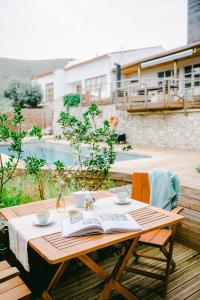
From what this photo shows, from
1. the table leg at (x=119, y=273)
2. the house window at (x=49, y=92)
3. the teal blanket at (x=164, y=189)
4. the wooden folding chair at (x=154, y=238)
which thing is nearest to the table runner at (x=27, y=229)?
the table leg at (x=119, y=273)

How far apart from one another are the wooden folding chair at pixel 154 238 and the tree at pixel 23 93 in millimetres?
20156

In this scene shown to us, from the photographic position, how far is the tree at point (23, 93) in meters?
22.5

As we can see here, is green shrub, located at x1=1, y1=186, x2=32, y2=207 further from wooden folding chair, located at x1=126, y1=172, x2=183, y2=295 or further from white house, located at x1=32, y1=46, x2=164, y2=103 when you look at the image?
white house, located at x1=32, y1=46, x2=164, y2=103

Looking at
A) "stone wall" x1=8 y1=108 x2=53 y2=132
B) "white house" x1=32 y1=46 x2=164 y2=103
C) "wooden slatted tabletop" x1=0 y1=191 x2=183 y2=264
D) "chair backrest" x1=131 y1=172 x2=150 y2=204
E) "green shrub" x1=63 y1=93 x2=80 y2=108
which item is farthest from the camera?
"stone wall" x1=8 y1=108 x2=53 y2=132

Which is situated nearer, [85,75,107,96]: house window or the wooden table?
the wooden table

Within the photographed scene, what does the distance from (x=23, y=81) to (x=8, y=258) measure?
21668 mm

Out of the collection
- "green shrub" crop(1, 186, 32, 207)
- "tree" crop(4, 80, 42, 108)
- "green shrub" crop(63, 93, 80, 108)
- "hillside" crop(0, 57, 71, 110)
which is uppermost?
"hillside" crop(0, 57, 71, 110)

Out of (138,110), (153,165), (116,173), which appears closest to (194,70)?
(138,110)

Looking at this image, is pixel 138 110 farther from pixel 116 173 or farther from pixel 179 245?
pixel 179 245

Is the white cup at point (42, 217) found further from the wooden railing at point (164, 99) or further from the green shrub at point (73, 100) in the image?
the green shrub at point (73, 100)

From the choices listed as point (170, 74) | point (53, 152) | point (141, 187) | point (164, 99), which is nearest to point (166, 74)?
point (170, 74)

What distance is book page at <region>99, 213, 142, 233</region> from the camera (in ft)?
6.82

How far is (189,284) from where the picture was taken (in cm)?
283

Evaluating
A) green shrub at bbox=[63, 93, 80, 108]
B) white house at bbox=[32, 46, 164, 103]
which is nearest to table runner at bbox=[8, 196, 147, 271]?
white house at bbox=[32, 46, 164, 103]
